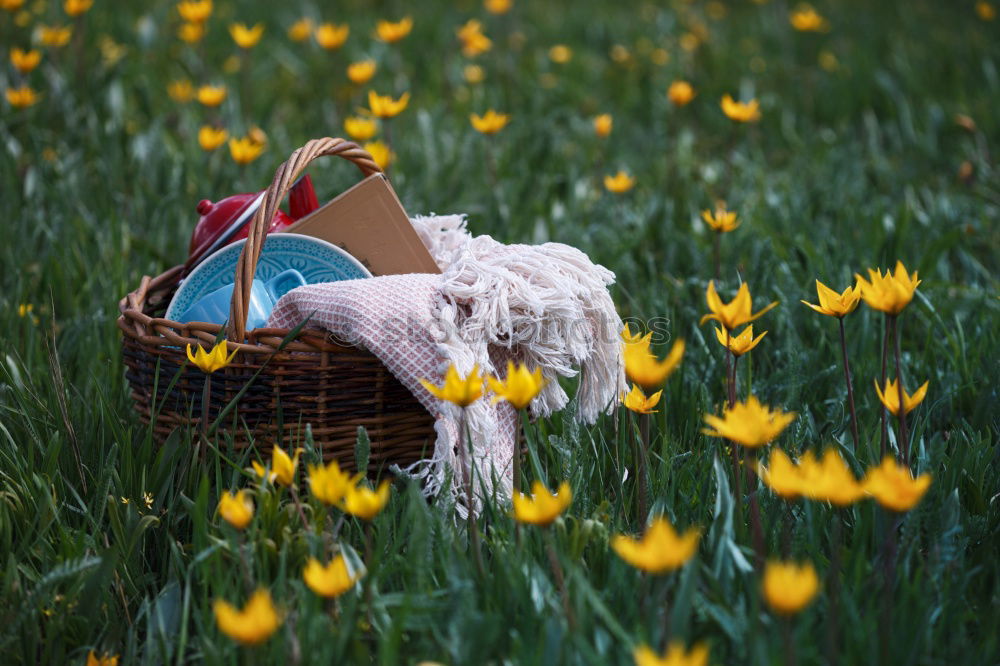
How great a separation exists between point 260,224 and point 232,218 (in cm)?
34

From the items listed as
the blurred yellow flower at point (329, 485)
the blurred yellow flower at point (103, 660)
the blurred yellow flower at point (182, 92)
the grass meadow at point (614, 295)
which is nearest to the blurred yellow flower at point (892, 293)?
the grass meadow at point (614, 295)

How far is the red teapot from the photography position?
1.86 m

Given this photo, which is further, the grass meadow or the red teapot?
the red teapot

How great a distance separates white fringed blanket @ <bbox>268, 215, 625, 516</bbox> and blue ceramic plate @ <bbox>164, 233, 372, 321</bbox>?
0.25 meters

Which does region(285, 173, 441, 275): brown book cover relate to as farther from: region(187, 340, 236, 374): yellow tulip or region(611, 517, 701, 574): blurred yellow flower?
region(611, 517, 701, 574): blurred yellow flower

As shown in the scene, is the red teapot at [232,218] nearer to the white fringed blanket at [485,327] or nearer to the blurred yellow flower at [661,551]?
the white fringed blanket at [485,327]

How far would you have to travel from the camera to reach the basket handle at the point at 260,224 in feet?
4.91

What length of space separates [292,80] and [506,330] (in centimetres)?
292

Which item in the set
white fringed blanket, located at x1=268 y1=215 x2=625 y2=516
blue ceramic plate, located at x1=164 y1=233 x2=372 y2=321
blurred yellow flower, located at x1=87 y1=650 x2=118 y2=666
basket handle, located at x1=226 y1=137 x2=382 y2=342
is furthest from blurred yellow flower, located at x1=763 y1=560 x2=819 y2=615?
blue ceramic plate, located at x1=164 y1=233 x2=372 y2=321

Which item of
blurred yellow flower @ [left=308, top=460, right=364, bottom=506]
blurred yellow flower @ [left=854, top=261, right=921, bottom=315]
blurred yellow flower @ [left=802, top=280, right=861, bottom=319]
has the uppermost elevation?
blurred yellow flower @ [left=854, top=261, right=921, bottom=315]

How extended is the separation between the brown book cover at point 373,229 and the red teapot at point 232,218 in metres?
0.09

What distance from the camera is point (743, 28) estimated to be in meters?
5.23

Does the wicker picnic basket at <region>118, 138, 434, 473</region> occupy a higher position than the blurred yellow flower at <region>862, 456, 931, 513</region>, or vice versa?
the blurred yellow flower at <region>862, 456, 931, 513</region>

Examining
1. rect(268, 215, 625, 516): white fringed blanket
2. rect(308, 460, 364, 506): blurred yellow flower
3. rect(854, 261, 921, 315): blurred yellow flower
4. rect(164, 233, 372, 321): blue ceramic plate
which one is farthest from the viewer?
rect(164, 233, 372, 321): blue ceramic plate
